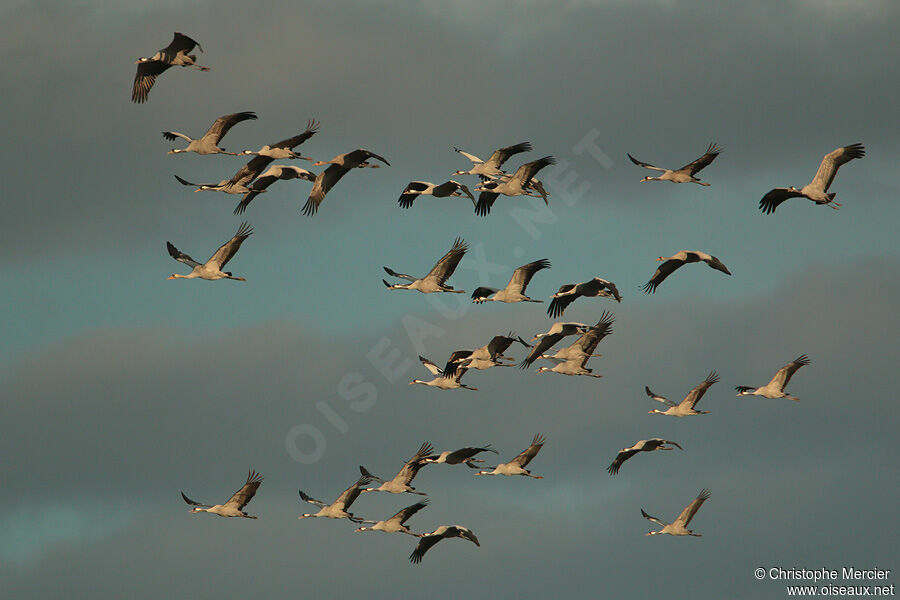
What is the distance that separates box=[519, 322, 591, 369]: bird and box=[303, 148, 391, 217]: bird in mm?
7961

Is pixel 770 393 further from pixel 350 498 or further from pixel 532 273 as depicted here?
pixel 350 498

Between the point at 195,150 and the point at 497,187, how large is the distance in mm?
9549

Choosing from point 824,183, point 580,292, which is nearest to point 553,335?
point 580,292

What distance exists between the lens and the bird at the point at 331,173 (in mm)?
53750

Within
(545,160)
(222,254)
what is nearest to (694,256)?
(545,160)

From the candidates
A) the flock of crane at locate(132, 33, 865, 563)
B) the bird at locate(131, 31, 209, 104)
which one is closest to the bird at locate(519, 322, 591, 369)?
the flock of crane at locate(132, 33, 865, 563)

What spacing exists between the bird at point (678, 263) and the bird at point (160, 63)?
1541 centimetres

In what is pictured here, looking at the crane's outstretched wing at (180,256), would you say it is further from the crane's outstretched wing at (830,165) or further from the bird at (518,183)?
the crane's outstretched wing at (830,165)

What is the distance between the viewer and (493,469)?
60.6 meters

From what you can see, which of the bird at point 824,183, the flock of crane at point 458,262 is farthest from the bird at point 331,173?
the bird at point 824,183

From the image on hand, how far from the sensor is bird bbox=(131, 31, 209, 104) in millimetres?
52375

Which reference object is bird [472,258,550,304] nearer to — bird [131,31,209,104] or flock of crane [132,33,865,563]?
flock of crane [132,33,865,563]

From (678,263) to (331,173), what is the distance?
11.2 m

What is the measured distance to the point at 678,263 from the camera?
186 feet
